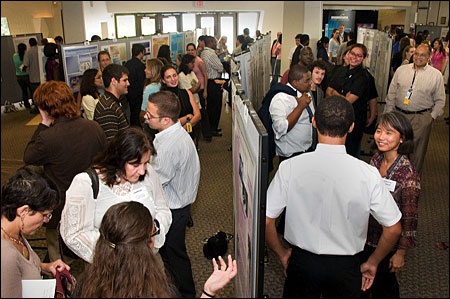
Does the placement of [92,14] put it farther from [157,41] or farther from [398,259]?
[157,41]

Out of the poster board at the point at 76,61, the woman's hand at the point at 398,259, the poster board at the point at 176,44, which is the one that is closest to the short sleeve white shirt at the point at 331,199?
the woman's hand at the point at 398,259

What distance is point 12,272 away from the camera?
1200mm

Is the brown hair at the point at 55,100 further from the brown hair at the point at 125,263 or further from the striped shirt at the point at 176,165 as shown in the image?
the brown hair at the point at 125,263

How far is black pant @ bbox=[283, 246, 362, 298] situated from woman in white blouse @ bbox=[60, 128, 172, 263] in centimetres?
68

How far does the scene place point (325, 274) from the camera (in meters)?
1.85

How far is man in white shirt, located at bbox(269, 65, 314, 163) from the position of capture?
3.28 metres

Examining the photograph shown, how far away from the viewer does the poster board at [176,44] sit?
7625 millimetres

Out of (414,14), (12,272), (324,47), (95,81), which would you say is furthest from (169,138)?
(414,14)

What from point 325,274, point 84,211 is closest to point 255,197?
point 325,274

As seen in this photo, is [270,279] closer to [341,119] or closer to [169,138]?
[169,138]

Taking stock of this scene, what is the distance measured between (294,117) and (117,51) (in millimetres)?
3455

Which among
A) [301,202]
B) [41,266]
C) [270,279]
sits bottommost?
[270,279]

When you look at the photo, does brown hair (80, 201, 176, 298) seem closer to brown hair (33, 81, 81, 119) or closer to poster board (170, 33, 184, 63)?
brown hair (33, 81, 81, 119)

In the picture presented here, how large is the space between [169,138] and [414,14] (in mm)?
13654
